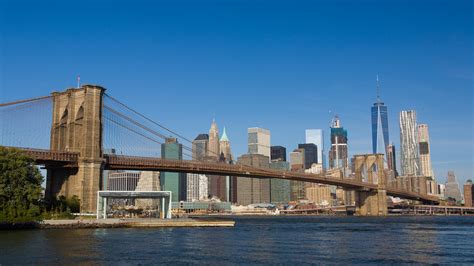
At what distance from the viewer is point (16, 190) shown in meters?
58.6

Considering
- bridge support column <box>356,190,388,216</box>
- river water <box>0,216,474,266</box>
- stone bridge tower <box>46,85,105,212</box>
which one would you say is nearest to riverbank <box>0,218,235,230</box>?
river water <box>0,216,474,266</box>

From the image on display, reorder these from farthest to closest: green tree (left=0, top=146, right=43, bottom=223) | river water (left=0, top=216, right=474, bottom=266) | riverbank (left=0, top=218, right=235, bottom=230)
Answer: riverbank (left=0, top=218, right=235, bottom=230), green tree (left=0, top=146, right=43, bottom=223), river water (left=0, top=216, right=474, bottom=266)

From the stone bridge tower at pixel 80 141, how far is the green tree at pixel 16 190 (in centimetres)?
1216

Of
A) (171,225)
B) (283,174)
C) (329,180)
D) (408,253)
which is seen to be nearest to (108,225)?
(171,225)

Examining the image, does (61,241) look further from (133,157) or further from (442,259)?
(133,157)

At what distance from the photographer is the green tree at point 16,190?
189 feet

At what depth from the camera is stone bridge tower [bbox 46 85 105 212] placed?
239 ft

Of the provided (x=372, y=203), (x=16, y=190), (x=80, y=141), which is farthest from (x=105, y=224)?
(x=372, y=203)

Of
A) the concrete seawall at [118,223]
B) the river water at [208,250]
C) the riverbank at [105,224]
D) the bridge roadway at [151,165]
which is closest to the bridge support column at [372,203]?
the bridge roadway at [151,165]

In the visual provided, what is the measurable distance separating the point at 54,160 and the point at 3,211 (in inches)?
555

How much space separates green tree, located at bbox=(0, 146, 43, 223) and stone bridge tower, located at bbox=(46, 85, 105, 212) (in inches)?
479

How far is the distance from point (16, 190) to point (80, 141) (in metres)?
17.3

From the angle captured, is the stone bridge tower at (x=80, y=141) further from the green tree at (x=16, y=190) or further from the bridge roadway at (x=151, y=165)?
the green tree at (x=16, y=190)

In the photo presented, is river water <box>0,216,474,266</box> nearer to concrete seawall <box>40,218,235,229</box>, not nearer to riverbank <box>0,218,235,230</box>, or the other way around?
riverbank <box>0,218,235,230</box>
